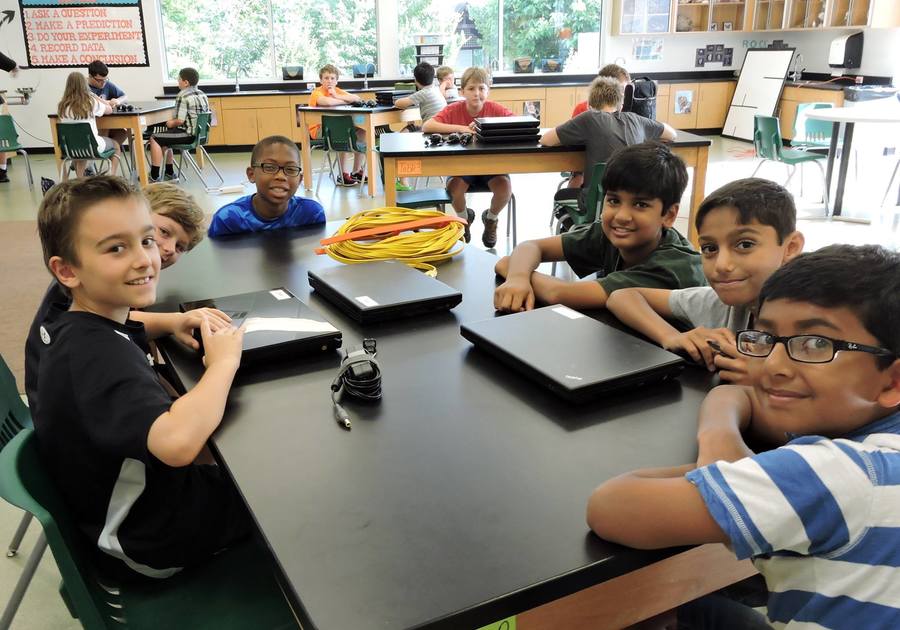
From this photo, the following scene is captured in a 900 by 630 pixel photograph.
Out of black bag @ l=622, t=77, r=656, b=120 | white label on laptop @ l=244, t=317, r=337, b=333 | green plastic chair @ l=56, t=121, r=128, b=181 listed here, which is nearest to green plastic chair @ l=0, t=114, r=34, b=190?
green plastic chair @ l=56, t=121, r=128, b=181

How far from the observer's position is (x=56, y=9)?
9.31 metres

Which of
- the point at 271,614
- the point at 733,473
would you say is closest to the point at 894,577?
the point at 733,473

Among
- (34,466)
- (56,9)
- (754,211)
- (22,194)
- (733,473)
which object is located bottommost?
(22,194)

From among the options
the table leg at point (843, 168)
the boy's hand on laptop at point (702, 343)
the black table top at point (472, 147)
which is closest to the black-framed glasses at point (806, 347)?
the boy's hand on laptop at point (702, 343)

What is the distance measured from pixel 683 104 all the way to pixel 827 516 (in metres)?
10.7

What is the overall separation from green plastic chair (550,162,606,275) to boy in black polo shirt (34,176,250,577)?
2.17 m

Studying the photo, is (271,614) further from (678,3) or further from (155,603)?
(678,3)

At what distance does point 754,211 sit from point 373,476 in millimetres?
986

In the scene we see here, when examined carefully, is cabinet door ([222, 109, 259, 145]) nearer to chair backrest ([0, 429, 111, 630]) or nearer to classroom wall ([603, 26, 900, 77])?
classroom wall ([603, 26, 900, 77])

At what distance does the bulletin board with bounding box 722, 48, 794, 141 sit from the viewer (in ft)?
30.6

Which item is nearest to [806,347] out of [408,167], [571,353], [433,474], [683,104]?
[571,353]

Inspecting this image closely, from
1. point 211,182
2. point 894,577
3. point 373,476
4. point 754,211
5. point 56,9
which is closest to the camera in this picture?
point 894,577

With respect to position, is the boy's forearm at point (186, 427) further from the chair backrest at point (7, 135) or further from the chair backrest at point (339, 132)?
the chair backrest at point (7, 135)

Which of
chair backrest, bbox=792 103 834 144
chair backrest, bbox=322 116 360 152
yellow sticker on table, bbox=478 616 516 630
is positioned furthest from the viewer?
chair backrest, bbox=322 116 360 152
